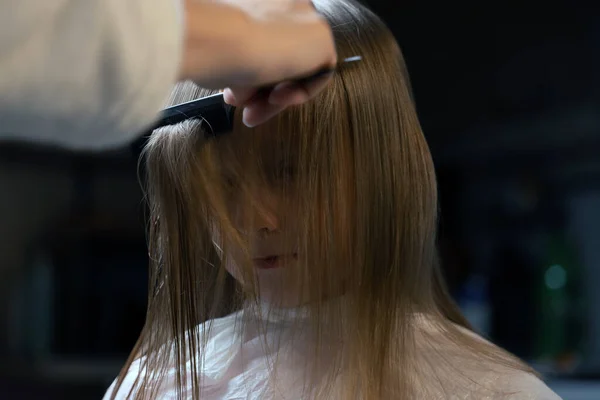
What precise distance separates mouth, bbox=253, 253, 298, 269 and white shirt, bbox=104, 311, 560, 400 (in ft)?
0.28

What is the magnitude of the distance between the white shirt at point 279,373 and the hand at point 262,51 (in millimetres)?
355

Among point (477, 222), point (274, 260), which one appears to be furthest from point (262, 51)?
point (477, 222)

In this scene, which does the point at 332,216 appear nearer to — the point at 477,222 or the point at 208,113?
the point at 208,113

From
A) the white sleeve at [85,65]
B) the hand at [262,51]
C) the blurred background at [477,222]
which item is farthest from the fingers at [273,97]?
the blurred background at [477,222]

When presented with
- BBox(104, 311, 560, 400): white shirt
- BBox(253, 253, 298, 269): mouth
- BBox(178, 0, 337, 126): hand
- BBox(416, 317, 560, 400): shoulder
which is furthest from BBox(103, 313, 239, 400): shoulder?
BBox(178, 0, 337, 126): hand

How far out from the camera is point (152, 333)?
2.64 ft

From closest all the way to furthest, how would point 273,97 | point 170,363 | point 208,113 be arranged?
1. point 273,97
2. point 208,113
3. point 170,363

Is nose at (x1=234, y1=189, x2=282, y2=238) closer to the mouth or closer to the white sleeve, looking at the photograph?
the mouth

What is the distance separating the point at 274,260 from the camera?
0.75 metres

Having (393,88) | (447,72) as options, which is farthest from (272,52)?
(447,72)

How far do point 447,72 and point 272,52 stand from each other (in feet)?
4.61

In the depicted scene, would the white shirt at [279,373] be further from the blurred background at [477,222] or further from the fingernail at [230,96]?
the blurred background at [477,222]

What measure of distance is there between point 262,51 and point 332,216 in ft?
1.00

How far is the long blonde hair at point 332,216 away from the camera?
0.73m
